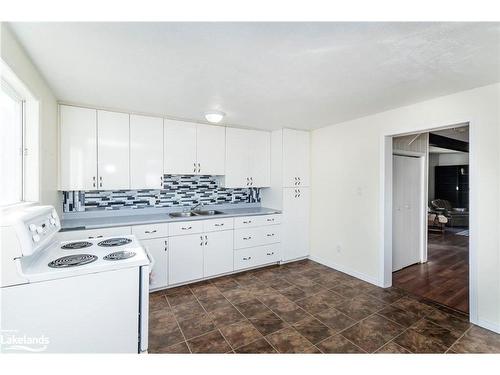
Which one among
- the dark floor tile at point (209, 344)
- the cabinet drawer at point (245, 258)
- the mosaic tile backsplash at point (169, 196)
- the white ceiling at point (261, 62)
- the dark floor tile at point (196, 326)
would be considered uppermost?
the white ceiling at point (261, 62)

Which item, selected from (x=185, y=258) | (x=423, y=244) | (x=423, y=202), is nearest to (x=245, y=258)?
(x=185, y=258)

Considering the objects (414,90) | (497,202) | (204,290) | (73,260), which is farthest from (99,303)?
(497,202)

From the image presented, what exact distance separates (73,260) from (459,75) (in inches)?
127

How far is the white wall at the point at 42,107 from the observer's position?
145cm

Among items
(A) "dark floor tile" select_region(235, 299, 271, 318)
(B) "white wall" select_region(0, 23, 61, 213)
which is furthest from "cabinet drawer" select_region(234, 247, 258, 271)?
(B) "white wall" select_region(0, 23, 61, 213)

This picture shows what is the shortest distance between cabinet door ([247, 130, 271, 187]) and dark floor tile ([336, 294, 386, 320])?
2.16 meters

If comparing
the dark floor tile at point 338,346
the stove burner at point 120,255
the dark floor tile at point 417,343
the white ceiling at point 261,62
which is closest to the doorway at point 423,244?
the dark floor tile at point 417,343

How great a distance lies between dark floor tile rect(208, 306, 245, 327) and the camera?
92.2 inches

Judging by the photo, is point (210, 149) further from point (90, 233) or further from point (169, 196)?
point (90, 233)

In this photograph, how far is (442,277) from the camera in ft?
11.2

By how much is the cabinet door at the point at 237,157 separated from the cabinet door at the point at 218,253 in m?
0.84

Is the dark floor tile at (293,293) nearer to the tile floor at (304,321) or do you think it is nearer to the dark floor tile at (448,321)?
the tile floor at (304,321)

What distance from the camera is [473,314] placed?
231 centimetres

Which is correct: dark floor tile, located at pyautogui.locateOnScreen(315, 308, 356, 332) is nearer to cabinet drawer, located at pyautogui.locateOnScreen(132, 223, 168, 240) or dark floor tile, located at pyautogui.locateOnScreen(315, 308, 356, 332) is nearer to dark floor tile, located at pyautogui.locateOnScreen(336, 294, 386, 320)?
dark floor tile, located at pyautogui.locateOnScreen(336, 294, 386, 320)
